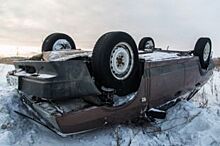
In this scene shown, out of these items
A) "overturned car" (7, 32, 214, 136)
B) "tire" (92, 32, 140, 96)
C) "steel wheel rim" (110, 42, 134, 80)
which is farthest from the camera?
"steel wheel rim" (110, 42, 134, 80)

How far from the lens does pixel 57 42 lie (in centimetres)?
573

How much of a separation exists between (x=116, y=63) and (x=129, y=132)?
946mm

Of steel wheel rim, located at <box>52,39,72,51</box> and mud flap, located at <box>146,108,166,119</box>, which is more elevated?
steel wheel rim, located at <box>52,39,72,51</box>

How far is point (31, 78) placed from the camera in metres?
4.03

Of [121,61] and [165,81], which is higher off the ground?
[121,61]

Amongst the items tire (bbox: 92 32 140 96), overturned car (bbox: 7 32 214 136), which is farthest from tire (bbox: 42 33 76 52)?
tire (bbox: 92 32 140 96)

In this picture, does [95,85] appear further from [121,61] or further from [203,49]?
[203,49]

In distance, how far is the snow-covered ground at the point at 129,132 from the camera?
4.07 metres

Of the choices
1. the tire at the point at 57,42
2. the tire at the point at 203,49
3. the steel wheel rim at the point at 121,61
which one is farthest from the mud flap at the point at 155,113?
the tire at the point at 57,42

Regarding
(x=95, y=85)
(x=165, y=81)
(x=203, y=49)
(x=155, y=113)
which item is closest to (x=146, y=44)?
(x=203, y=49)

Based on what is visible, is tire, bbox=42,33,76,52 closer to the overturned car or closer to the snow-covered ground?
the overturned car

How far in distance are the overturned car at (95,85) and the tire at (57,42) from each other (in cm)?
82

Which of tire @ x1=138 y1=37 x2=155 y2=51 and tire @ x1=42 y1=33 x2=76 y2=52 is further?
tire @ x1=138 y1=37 x2=155 y2=51

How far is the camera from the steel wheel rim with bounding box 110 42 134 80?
13.5 ft
